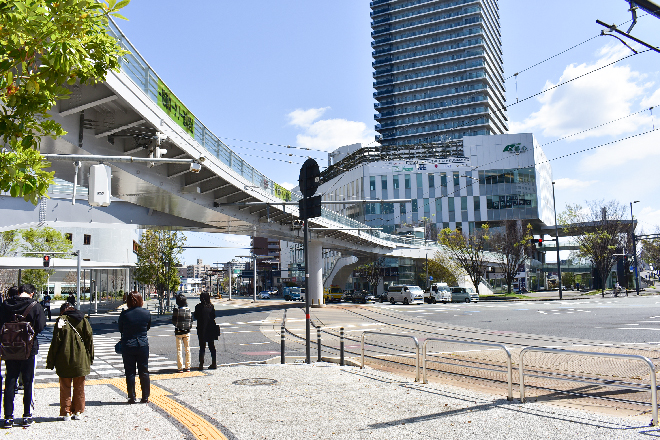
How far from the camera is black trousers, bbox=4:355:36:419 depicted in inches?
265

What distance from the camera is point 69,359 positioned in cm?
699

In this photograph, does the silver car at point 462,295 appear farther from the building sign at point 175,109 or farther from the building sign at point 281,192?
the building sign at point 175,109

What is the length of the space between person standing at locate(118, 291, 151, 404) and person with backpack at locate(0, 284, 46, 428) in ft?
4.10

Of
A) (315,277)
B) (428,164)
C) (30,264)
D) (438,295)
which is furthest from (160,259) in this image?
(428,164)

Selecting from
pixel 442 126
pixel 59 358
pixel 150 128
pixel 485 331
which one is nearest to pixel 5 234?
pixel 150 128

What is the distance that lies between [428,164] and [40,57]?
304 feet

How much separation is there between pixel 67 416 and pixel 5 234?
5790cm

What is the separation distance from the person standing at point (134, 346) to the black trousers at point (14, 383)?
4.27ft

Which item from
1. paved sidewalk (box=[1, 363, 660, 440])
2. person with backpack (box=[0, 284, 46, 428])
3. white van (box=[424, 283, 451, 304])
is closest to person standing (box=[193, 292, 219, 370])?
paved sidewalk (box=[1, 363, 660, 440])

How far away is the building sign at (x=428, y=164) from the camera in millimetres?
94750

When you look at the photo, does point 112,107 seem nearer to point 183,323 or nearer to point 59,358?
point 183,323

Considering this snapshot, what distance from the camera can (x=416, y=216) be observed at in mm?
96312

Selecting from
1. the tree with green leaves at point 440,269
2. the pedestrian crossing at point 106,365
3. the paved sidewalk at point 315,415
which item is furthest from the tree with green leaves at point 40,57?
the tree with green leaves at point 440,269

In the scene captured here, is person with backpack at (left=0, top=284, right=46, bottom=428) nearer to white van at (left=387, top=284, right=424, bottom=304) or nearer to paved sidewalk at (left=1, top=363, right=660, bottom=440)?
paved sidewalk at (left=1, top=363, right=660, bottom=440)
